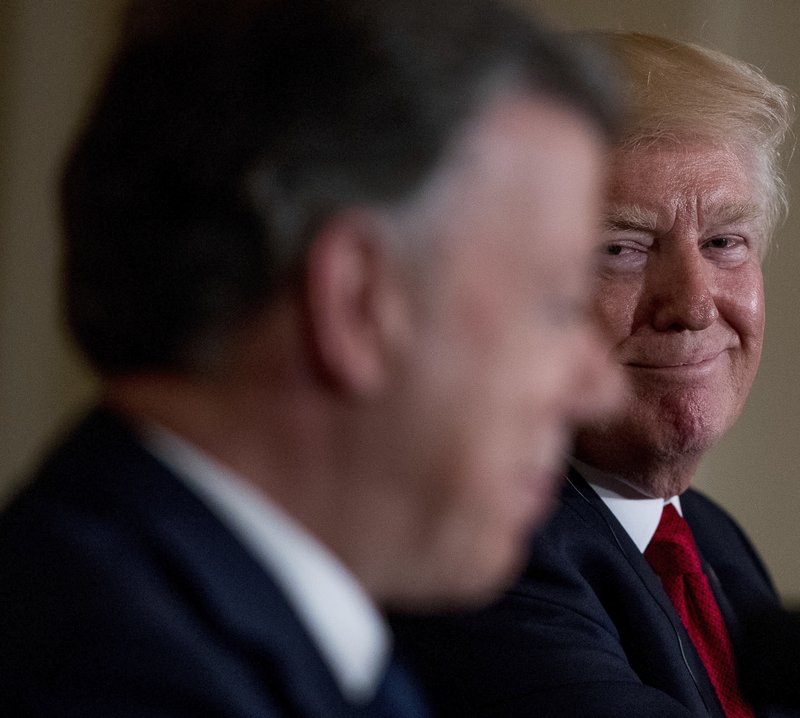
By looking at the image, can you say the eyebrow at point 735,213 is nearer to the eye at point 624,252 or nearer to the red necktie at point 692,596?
the eye at point 624,252

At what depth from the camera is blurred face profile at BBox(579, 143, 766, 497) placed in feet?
4.48

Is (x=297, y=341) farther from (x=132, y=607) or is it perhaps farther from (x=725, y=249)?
(x=725, y=249)

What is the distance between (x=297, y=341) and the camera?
554 mm

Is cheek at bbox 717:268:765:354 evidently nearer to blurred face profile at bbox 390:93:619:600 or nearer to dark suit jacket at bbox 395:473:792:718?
dark suit jacket at bbox 395:473:792:718

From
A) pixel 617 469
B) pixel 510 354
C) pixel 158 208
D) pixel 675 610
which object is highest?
pixel 158 208

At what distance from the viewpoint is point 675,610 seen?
1.32m

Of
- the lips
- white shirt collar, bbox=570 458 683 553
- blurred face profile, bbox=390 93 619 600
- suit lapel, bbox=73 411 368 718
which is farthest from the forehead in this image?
suit lapel, bbox=73 411 368 718

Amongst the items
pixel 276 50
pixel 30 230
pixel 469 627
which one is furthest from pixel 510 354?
pixel 30 230

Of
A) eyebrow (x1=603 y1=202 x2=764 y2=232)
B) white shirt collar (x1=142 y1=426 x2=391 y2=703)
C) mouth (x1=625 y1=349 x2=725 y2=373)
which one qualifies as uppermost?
white shirt collar (x1=142 y1=426 x2=391 y2=703)

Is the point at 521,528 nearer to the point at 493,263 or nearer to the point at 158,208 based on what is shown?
the point at 493,263

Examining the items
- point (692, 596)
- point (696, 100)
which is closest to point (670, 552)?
point (692, 596)

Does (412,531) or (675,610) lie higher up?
(412,531)

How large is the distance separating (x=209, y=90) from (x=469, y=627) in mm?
706

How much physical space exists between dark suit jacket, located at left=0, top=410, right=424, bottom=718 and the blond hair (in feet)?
2.96
